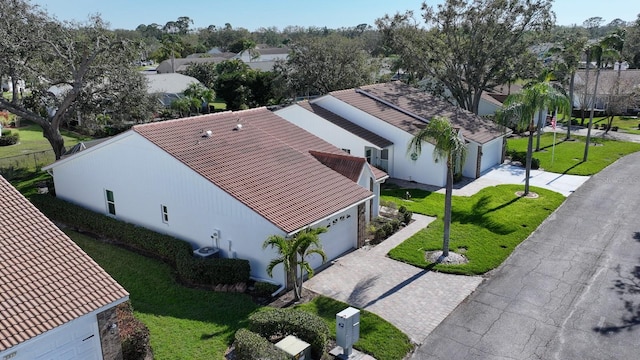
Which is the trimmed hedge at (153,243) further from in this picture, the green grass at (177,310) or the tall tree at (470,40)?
the tall tree at (470,40)

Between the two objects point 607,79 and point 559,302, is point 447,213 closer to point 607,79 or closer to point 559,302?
point 559,302

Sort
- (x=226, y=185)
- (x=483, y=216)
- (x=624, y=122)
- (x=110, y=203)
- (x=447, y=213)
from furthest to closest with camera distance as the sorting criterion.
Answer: (x=624, y=122)
(x=483, y=216)
(x=110, y=203)
(x=447, y=213)
(x=226, y=185)

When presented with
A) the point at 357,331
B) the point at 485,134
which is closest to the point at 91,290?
the point at 357,331

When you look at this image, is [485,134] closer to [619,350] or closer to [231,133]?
[231,133]

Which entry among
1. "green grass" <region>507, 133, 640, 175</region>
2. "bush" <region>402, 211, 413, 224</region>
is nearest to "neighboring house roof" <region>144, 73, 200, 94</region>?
"green grass" <region>507, 133, 640, 175</region>

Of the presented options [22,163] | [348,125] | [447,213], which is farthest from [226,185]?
[22,163]

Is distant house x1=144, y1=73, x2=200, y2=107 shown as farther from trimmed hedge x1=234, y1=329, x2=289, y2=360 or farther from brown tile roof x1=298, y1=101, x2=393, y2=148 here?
trimmed hedge x1=234, y1=329, x2=289, y2=360
